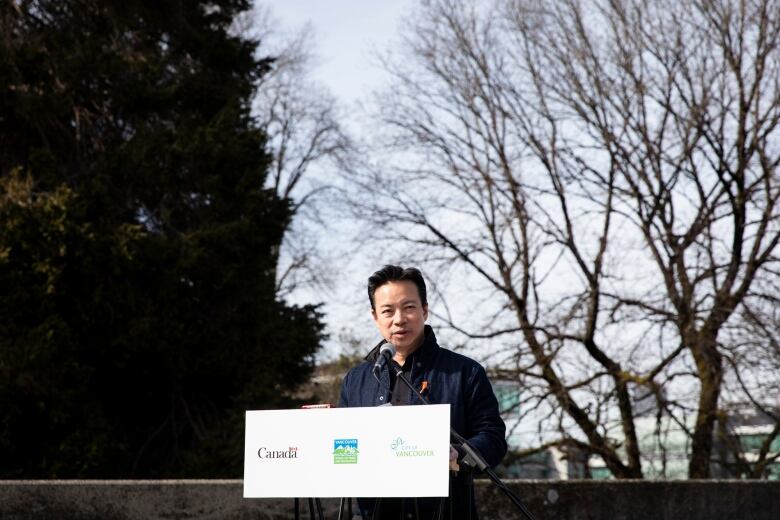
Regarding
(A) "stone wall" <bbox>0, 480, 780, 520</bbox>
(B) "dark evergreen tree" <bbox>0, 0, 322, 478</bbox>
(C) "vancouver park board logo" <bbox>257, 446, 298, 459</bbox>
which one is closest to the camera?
(C) "vancouver park board logo" <bbox>257, 446, 298, 459</bbox>

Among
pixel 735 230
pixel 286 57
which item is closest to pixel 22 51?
pixel 735 230

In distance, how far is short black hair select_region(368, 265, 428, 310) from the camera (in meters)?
4.22

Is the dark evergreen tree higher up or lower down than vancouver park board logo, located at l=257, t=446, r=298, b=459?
higher up

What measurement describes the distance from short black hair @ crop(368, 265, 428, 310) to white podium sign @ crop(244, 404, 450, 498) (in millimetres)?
733

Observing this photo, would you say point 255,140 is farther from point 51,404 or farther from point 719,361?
point 719,361

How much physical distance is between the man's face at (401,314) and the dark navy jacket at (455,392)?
8 cm

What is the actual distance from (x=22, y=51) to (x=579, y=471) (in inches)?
499

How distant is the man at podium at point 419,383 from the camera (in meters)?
3.95

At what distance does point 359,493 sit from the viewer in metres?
3.56

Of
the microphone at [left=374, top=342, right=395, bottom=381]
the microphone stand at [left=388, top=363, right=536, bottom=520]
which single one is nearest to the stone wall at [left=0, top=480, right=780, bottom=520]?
the microphone at [left=374, top=342, right=395, bottom=381]

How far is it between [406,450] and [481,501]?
3533 millimetres

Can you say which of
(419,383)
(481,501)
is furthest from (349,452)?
(481,501)

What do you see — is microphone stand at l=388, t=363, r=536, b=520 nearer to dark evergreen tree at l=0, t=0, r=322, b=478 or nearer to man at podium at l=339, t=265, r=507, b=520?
man at podium at l=339, t=265, r=507, b=520

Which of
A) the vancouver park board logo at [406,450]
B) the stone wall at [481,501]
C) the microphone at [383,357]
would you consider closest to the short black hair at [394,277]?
the microphone at [383,357]
